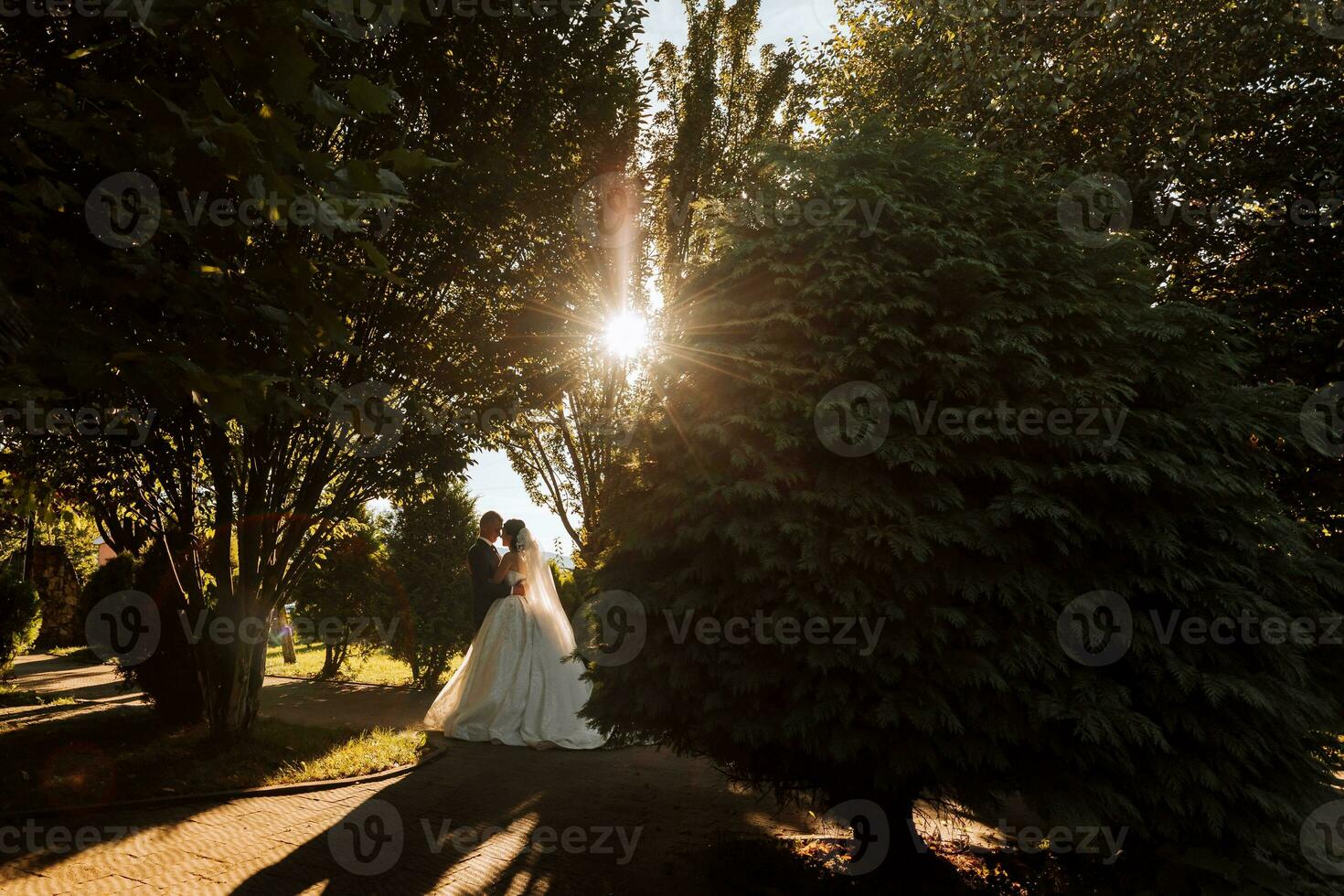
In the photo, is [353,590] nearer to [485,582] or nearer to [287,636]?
[485,582]

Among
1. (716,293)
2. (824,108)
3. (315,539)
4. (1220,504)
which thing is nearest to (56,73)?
(716,293)

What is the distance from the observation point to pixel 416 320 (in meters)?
8.60

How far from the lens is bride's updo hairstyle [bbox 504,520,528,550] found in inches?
460

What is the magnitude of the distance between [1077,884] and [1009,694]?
1.38m

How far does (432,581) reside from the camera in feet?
48.8

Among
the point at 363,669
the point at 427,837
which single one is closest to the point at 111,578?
the point at 363,669

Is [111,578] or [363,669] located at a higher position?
[111,578]

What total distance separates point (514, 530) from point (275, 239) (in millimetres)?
5989

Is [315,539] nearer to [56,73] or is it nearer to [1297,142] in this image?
[56,73]

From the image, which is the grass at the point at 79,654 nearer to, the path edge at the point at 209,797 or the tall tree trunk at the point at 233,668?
the tall tree trunk at the point at 233,668

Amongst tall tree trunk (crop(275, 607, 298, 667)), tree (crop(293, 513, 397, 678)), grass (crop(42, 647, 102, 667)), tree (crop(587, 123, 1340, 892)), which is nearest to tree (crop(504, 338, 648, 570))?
tree (crop(293, 513, 397, 678))

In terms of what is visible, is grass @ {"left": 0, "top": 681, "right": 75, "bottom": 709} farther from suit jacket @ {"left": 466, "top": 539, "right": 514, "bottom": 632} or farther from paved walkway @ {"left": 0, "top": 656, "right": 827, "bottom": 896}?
paved walkway @ {"left": 0, "top": 656, "right": 827, "bottom": 896}

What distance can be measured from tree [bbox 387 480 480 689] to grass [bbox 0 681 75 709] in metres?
5.44

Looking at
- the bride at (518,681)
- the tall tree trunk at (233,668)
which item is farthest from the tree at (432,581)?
the tall tree trunk at (233,668)
